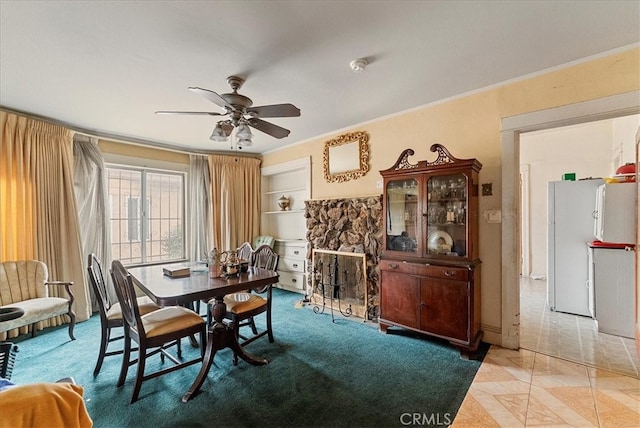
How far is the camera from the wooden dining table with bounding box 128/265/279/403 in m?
2.01

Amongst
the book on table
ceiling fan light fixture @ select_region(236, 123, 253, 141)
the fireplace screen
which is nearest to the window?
the book on table

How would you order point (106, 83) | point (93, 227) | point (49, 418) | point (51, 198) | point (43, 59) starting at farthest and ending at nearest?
point (93, 227), point (51, 198), point (106, 83), point (43, 59), point (49, 418)

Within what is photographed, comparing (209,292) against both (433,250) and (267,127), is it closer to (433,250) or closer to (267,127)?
Result: (267,127)

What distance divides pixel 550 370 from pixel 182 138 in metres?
5.21

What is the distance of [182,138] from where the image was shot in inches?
173

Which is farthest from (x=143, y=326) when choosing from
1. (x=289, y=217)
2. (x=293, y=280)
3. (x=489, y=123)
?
(x=489, y=123)

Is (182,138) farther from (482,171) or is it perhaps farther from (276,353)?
(482,171)

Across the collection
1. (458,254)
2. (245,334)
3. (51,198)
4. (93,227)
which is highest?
(51,198)

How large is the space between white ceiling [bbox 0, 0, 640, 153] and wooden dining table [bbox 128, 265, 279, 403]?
1.82m

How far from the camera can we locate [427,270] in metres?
2.77

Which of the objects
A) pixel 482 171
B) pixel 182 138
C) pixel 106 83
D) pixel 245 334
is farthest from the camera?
pixel 182 138

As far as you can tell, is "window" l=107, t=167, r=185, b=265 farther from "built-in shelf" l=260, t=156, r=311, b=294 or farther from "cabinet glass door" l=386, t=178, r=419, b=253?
"cabinet glass door" l=386, t=178, r=419, b=253

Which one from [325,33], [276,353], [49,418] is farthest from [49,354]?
[325,33]

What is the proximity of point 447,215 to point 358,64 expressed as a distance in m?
1.69
